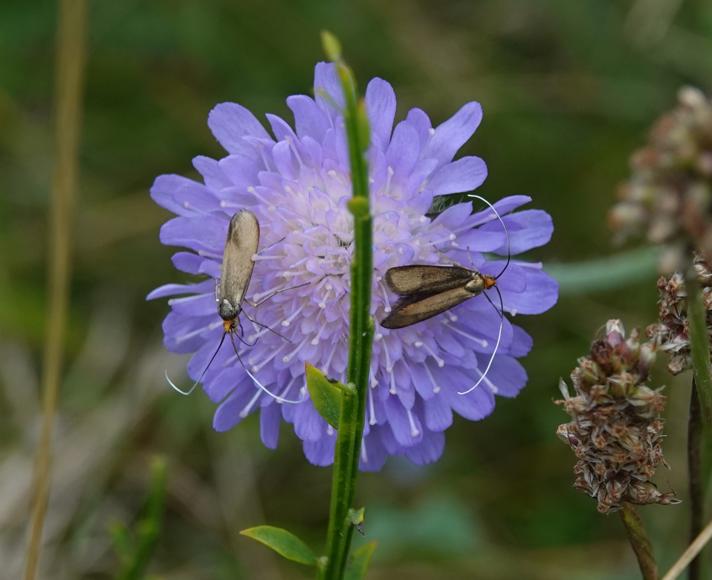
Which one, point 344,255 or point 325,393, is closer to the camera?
point 325,393

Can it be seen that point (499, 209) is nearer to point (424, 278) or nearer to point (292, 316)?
point (424, 278)

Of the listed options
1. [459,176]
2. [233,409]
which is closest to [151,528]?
[233,409]

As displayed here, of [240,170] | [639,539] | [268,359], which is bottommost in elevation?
[639,539]

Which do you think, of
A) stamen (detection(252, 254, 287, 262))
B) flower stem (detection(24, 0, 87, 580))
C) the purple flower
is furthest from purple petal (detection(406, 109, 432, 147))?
flower stem (detection(24, 0, 87, 580))

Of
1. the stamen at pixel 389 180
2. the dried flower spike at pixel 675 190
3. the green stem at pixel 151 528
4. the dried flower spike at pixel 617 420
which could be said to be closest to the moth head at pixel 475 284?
the stamen at pixel 389 180

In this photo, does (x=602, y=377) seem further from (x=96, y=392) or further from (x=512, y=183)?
(x=96, y=392)

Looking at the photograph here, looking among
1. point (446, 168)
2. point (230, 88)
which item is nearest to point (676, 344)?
point (446, 168)
